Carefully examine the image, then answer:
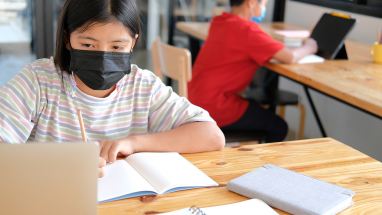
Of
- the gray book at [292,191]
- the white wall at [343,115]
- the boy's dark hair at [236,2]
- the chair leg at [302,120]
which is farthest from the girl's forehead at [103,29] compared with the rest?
the chair leg at [302,120]

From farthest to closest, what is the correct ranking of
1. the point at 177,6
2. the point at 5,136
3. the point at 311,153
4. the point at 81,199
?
the point at 177,6
the point at 311,153
the point at 5,136
the point at 81,199

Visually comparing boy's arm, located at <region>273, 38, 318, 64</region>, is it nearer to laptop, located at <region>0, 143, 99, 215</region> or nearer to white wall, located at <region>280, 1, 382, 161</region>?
white wall, located at <region>280, 1, 382, 161</region>

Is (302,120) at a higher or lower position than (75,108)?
lower

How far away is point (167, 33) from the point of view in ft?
13.7

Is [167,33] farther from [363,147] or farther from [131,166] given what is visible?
[131,166]

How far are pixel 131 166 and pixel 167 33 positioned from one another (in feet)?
9.94

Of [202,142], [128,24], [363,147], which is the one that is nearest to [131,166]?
[202,142]

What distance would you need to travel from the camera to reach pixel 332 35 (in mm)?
2748

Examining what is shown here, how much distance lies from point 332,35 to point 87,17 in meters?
1.73

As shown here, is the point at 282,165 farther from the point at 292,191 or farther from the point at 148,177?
the point at 148,177

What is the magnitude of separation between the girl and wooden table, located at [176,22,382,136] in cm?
76

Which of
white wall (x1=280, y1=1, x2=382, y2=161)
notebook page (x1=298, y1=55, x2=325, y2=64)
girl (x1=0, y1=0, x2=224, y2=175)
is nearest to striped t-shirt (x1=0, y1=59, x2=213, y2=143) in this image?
girl (x1=0, y1=0, x2=224, y2=175)

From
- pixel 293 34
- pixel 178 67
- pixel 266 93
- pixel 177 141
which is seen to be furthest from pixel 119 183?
pixel 293 34

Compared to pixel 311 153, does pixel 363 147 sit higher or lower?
lower
